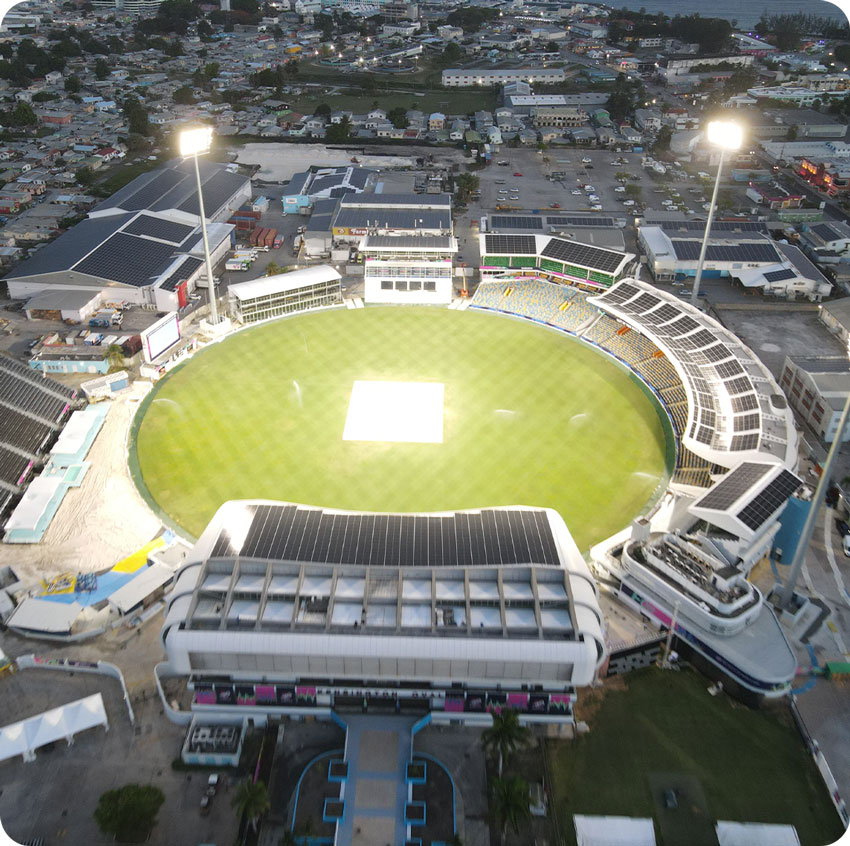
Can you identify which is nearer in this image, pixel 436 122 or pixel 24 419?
pixel 24 419

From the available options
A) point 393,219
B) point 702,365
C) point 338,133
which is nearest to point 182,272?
point 393,219

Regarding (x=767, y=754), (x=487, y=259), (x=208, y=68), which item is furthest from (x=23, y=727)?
(x=208, y=68)

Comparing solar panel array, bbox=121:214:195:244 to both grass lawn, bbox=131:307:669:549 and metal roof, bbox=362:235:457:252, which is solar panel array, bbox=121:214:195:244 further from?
metal roof, bbox=362:235:457:252

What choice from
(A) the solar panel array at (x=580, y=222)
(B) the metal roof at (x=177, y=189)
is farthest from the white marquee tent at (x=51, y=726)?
(A) the solar panel array at (x=580, y=222)

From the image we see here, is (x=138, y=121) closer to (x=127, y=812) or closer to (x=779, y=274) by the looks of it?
(x=779, y=274)

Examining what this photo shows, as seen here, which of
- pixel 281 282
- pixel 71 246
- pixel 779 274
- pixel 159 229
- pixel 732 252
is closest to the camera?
pixel 281 282

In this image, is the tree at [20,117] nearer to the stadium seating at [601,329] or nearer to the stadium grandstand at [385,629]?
the stadium seating at [601,329]

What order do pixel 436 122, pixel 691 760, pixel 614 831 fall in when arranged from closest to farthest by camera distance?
pixel 614 831
pixel 691 760
pixel 436 122

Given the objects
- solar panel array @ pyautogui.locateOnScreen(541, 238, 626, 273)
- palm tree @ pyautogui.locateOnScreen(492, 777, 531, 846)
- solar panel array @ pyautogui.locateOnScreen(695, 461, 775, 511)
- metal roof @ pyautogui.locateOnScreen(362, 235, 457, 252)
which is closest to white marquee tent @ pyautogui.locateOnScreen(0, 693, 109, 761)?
palm tree @ pyautogui.locateOnScreen(492, 777, 531, 846)
